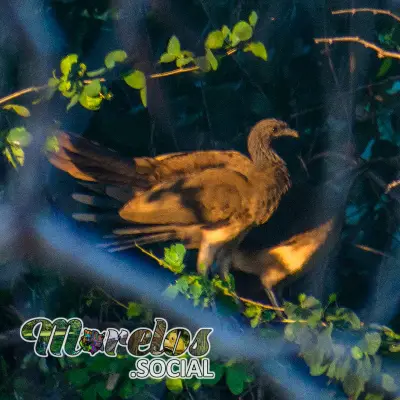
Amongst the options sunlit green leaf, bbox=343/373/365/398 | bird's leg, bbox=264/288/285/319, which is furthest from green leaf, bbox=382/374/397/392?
bird's leg, bbox=264/288/285/319

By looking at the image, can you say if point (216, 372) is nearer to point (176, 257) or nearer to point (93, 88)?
point (176, 257)

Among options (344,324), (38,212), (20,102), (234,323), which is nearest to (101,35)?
(20,102)

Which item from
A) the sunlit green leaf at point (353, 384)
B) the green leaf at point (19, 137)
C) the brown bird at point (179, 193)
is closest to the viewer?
the green leaf at point (19, 137)

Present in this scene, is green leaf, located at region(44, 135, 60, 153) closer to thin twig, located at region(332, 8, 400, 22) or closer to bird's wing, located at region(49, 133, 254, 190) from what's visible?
bird's wing, located at region(49, 133, 254, 190)

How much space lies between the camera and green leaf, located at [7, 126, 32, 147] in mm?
1397

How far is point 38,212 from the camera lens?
1.60 meters

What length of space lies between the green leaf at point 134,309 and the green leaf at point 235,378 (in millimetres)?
194

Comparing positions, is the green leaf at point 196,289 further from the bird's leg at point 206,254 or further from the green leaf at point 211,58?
the green leaf at point 211,58

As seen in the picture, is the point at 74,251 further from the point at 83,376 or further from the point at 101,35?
the point at 101,35

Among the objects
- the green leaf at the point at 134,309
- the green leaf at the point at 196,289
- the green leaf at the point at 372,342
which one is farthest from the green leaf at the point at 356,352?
the green leaf at the point at 134,309

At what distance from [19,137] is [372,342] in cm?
69

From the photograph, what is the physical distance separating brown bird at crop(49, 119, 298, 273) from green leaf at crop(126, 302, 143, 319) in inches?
5.0

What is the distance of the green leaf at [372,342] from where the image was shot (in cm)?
145

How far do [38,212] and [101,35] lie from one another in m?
0.36
